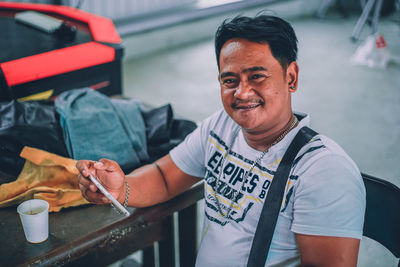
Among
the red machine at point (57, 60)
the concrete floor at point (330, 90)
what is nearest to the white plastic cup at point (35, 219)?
the red machine at point (57, 60)

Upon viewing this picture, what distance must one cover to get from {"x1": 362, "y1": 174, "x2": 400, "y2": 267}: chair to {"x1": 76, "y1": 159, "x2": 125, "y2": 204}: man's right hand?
2.14 ft

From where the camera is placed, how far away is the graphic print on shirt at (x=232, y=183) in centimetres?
107

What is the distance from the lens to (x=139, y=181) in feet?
4.10

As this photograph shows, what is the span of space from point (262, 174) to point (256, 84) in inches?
9.0

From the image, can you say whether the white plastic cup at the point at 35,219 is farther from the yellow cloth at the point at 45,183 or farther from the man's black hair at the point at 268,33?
the man's black hair at the point at 268,33

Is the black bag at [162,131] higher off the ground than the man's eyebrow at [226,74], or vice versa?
the man's eyebrow at [226,74]

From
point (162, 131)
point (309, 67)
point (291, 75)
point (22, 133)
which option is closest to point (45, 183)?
point (22, 133)

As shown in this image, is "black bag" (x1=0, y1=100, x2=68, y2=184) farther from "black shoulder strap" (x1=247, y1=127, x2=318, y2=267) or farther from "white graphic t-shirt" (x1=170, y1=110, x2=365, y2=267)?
"black shoulder strap" (x1=247, y1=127, x2=318, y2=267)

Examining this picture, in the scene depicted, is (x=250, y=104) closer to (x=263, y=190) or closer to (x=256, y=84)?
(x=256, y=84)

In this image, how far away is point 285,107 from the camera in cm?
109

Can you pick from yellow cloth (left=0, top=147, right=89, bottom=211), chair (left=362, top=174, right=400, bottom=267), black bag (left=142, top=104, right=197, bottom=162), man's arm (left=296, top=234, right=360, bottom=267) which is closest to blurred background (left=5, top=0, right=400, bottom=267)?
chair (left=362, top=174, right=400, bottom=267)

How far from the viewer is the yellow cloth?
3.87 ft

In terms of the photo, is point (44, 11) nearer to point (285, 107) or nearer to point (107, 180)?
point (107, 180)

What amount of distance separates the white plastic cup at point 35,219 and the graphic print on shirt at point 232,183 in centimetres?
43
